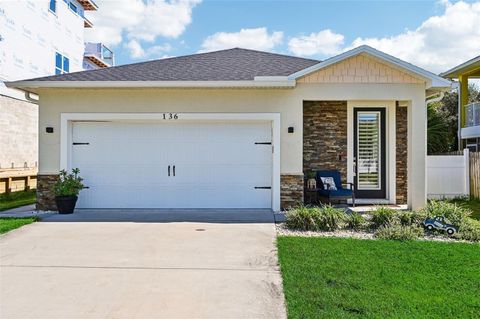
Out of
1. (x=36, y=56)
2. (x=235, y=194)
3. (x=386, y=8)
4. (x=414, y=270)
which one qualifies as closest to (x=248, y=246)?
(x=414, y=270)

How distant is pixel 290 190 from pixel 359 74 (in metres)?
3.28

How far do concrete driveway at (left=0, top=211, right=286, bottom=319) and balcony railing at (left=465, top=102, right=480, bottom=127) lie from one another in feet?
45.8

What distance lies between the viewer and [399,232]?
756cm

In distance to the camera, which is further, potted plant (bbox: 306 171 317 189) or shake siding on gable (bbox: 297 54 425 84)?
potted plant (bbox: 306 171 317 189)

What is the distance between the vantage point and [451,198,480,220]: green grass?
34.4ft

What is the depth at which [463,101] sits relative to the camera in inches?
807

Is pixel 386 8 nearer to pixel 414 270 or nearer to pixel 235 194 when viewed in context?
pixel 235 194

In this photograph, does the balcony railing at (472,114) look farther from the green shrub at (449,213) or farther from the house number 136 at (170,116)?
the house number 136 at (170,116)

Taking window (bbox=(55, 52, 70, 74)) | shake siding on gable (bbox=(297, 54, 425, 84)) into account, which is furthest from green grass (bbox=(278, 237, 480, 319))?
window (bbox=(55, 52, 70, 74))

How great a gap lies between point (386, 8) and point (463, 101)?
36.4ft

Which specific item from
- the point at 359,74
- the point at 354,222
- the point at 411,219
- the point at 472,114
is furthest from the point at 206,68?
the point at 472,114

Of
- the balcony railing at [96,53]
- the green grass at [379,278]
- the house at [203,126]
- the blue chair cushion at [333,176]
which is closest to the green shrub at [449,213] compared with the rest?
the green grass at [379,278]

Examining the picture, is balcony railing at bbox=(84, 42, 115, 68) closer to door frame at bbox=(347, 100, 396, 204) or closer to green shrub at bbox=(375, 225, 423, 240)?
door frame at bbox=(347, 100, 396, 204)

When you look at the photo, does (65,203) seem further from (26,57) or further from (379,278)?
(26,57)
